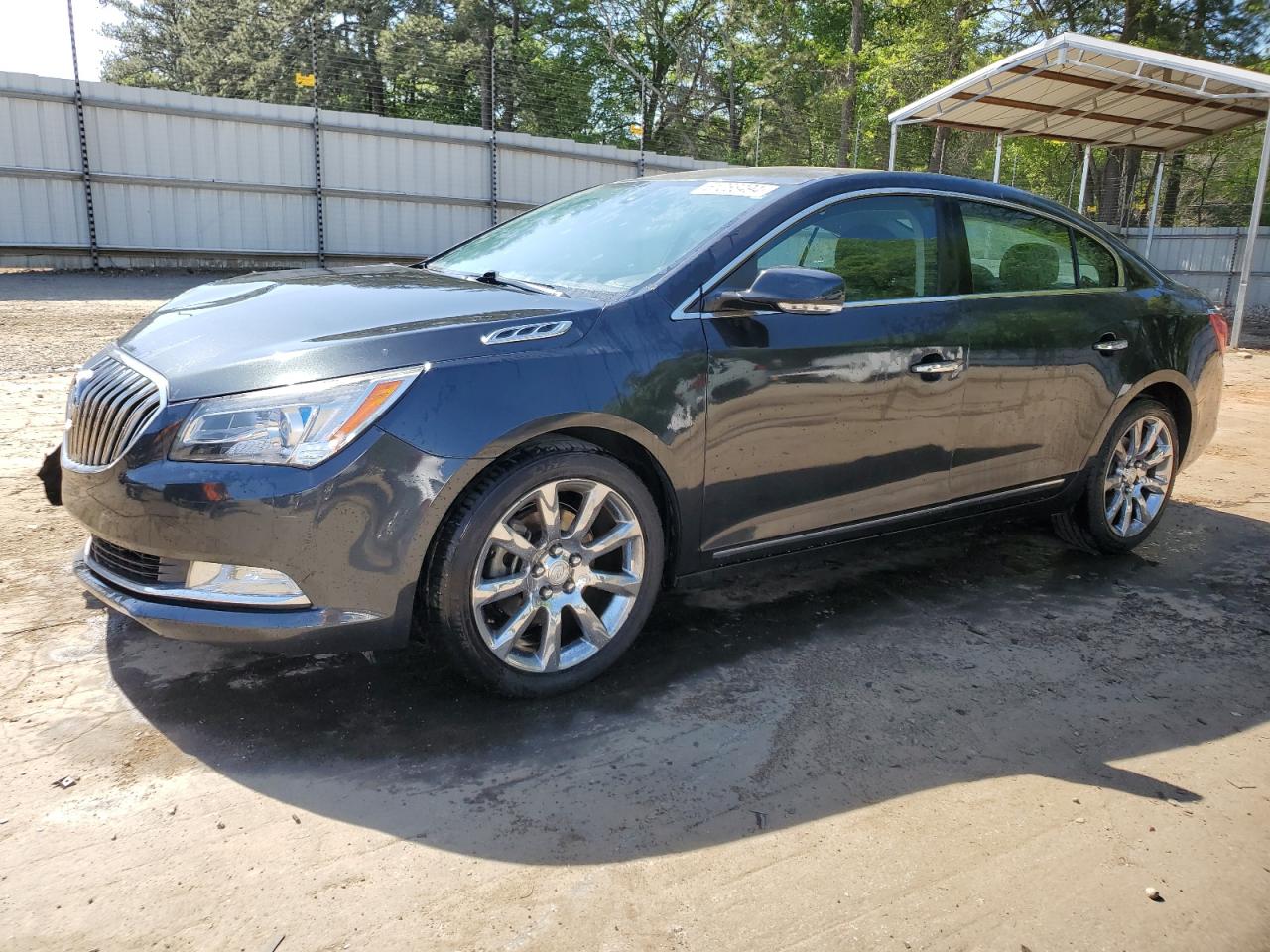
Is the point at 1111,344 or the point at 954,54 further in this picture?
the point at 954,54

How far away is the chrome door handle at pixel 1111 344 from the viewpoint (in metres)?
4.40

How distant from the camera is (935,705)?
3.19m

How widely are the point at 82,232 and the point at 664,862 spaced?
1633 cm

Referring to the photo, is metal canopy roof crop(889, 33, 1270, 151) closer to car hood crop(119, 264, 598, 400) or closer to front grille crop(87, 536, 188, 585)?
car hood crop(119, 264, 598, 400)

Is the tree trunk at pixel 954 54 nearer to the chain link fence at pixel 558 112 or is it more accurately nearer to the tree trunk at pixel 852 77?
the chain link fence at pixel 558 112

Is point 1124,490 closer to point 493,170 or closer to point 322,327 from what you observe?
point 322,327

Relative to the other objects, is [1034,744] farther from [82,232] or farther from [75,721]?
[82,232]

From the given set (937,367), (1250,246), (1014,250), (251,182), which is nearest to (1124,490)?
(1014,250)

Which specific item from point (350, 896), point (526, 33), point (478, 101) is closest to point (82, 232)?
point (478, 101)

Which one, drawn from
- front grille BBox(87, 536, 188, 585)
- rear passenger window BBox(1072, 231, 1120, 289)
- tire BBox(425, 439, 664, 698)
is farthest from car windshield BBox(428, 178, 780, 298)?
rear passenger window BBox(1072, 231, 1120, 289)

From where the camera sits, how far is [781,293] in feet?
10.3

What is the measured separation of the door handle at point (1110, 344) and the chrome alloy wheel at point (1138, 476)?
42 centimetres

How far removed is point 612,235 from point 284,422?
162 centimetres

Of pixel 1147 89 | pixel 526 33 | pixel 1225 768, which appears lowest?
pixel 1225 768
